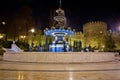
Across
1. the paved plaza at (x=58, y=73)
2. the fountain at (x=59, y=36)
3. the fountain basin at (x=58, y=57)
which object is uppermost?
the fountain at (x=59, y=36)

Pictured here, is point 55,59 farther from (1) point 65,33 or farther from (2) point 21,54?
(1) point 65,33

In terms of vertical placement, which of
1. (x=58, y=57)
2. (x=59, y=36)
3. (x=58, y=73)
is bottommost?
(x=58, y=73)

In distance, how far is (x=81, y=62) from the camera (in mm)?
17047

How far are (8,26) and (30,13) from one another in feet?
19.6

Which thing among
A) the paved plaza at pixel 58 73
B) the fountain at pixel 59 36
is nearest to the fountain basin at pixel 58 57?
the paved plaza at pixel 58 73

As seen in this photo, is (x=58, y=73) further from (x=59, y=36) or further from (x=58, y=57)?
(x=59, y=36)

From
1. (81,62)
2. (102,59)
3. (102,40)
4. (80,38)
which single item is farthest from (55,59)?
(80,38)

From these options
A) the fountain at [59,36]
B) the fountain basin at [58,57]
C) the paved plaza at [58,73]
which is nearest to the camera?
the paved plaza at [58,73]

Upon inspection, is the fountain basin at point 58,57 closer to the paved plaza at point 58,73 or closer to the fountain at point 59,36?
the paved plaza at point 58,73

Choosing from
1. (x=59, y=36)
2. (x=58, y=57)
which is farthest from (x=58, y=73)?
(x=59, y=36)

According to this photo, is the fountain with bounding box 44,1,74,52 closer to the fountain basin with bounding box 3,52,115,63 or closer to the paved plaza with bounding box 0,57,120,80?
the fountain basin with bounding box 3,52,115,63

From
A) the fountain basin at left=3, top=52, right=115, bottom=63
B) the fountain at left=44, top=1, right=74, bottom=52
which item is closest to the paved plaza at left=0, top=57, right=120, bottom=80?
the fountain basin at left=3, top=52, right=115, bottom=63

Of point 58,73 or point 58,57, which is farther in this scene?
point 58,57

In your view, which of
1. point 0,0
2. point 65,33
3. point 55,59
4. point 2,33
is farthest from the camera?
point 2,33
